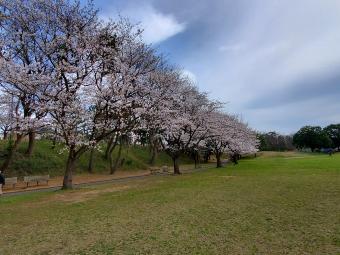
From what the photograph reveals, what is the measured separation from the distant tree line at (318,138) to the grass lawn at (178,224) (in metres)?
108

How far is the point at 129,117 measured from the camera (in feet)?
79.7

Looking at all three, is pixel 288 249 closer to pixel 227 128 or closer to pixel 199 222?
pixel 199 222

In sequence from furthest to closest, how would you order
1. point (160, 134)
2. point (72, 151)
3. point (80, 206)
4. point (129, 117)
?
point (160, 134) → point (129, 117) → point (72, 151) → point (80, 206)

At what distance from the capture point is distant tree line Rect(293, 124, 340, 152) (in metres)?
117

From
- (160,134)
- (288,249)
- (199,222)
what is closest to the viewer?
(288,249)

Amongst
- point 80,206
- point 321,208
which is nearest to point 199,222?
point 321,208

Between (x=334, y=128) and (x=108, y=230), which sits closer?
(x=108, y=230)

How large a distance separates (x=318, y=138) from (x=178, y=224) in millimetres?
116491

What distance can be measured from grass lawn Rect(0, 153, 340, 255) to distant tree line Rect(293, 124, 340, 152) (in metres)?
108

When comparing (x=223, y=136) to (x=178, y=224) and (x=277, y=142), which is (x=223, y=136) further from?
(x=277, y=142)

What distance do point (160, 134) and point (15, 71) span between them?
49.7ft

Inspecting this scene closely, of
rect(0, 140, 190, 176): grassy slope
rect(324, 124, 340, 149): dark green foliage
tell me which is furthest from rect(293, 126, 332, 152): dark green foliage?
rect(0, 140, 190, 176): grassy slope

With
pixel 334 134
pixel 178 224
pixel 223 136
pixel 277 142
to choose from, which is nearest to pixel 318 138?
pixel 334 134

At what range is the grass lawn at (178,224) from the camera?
799 cm
